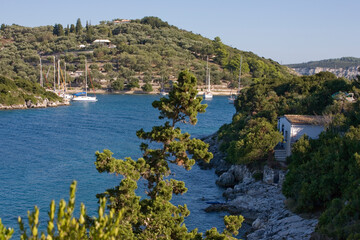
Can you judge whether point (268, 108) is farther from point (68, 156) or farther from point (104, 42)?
point (104, 42)

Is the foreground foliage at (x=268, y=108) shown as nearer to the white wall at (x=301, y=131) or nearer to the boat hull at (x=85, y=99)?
the white wall at (x=301, y=131)

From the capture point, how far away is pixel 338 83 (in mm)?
42531

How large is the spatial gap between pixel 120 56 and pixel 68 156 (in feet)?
324

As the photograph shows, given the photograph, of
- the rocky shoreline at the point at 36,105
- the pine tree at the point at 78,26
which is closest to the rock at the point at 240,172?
the rocky shoreline at the point at 36,105

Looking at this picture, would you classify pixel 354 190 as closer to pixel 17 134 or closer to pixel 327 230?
pixel 327 230

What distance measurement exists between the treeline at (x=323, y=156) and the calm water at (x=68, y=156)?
194 inches

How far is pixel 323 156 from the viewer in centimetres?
2436

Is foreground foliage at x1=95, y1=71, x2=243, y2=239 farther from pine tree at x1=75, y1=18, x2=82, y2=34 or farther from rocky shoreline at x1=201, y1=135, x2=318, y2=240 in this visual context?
pine tree at x1=75, y1=18, x2=82, y2=34

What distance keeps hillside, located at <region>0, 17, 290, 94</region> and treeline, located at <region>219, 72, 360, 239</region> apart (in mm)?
86175

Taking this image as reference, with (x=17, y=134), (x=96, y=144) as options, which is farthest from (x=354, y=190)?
(x=17, y=134)

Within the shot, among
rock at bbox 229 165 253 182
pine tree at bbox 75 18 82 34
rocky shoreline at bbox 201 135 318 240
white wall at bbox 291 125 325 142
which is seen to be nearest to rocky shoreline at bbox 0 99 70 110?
rocky shoreline at bbox 201 135 318 240

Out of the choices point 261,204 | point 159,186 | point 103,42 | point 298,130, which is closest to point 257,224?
point 261,204

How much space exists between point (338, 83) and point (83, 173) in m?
27.2

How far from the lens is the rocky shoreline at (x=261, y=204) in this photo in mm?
21141
